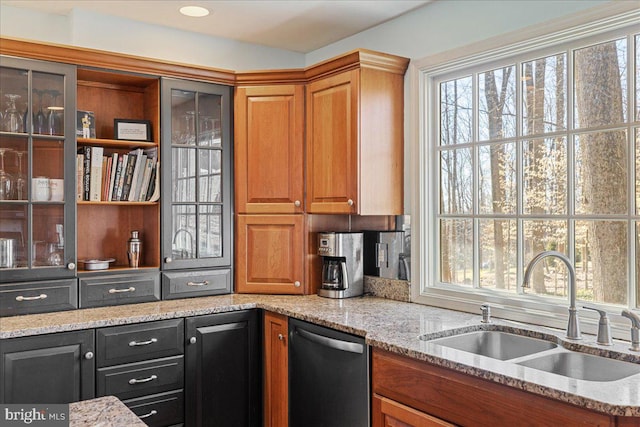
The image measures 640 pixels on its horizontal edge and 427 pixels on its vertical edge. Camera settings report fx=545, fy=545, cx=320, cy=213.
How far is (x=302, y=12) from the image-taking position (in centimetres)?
314

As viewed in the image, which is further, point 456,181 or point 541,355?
point 456,181

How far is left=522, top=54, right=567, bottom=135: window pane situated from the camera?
245 centimetres

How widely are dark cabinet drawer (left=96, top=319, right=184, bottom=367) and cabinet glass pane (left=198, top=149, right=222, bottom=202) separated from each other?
2.73 ft

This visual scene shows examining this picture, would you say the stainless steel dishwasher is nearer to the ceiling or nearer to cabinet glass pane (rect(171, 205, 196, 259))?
cabinet glass pane (rect(171, 205, 196, 259))

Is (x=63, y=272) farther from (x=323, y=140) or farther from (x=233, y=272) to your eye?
(x=323, y=140)

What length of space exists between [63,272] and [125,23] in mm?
1495

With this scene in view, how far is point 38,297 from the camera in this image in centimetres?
279

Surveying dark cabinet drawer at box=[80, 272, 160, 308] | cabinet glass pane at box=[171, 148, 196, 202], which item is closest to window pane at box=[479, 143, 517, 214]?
cabinet glass pane at box=[171, 148, 196, 202]

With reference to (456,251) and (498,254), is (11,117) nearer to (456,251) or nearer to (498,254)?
(456,251)

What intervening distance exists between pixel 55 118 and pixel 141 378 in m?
1.42

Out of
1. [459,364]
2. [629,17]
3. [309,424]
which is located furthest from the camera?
[309,424]

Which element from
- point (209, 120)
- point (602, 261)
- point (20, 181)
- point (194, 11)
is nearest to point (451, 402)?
point (602, 261)

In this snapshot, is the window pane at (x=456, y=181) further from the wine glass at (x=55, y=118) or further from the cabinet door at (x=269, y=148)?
the wine glass at (x=55, y=118)

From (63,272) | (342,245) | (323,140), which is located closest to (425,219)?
(342,245)
